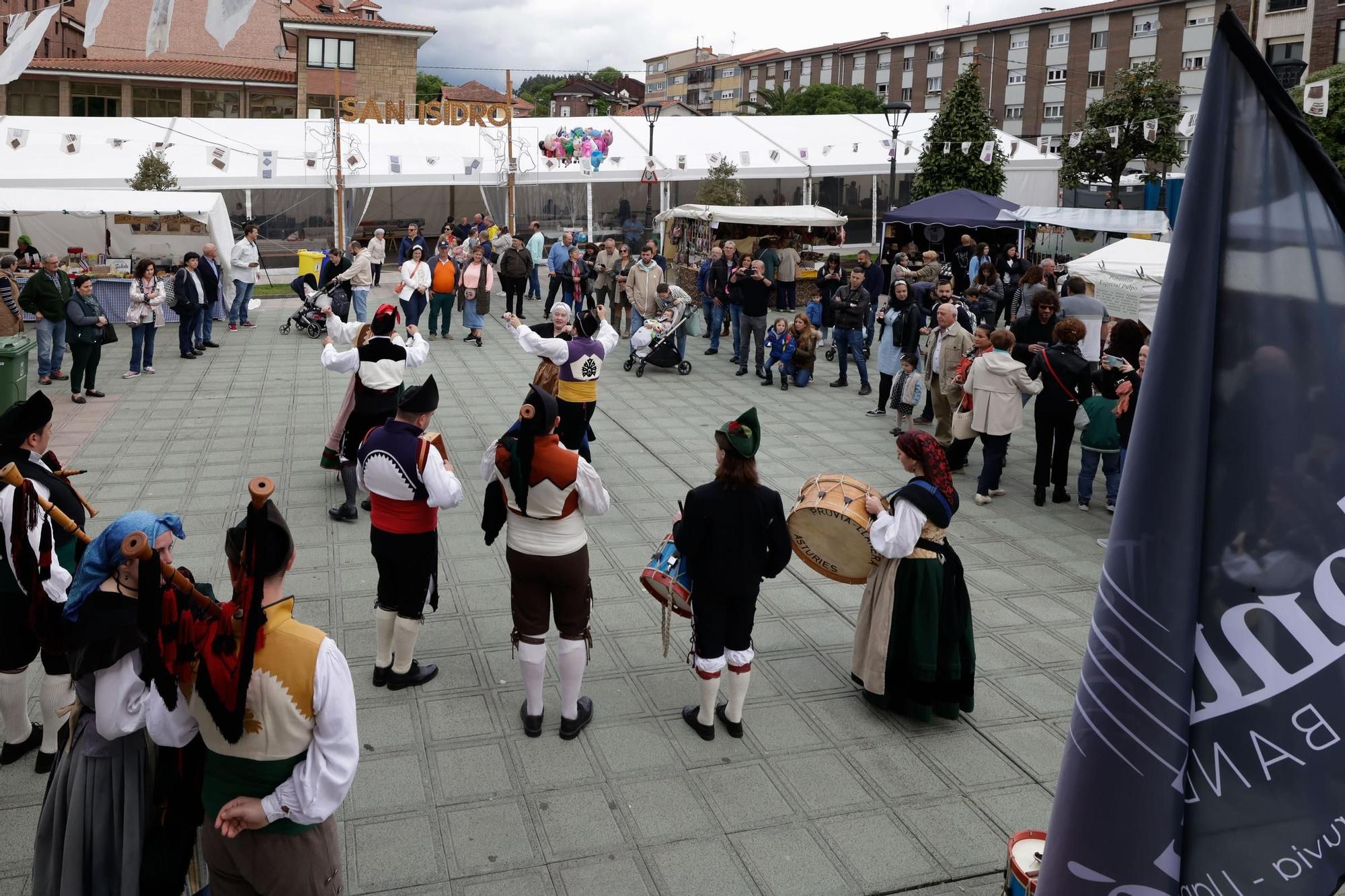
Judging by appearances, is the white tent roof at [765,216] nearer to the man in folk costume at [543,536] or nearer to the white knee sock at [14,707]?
the man in folk costume at [543,536]

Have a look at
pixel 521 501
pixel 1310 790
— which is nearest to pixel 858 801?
pixel 521 501

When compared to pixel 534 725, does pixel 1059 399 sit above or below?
above

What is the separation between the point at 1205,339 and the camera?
195 centimetres

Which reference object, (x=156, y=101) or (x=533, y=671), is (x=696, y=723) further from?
(x=156, y=101)

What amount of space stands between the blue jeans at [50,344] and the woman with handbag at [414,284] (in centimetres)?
456

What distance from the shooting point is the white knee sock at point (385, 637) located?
5.70m

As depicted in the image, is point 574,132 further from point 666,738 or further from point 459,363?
point 666,738

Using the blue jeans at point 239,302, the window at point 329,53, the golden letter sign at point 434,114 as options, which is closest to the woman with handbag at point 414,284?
the blue jeans at point 239,302

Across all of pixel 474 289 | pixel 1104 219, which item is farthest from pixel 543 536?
pixel 1104 219

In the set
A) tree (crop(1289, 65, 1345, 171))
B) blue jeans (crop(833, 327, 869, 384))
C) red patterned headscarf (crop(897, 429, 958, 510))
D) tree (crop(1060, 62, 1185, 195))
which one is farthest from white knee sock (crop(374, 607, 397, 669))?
tree (crop(1060, 62, 1185, 195))

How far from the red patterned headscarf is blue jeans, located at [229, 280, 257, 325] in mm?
15545

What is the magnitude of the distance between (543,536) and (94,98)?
55.8 metres

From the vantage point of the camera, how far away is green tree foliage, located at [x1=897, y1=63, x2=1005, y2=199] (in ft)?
101

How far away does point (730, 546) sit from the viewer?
507cm
